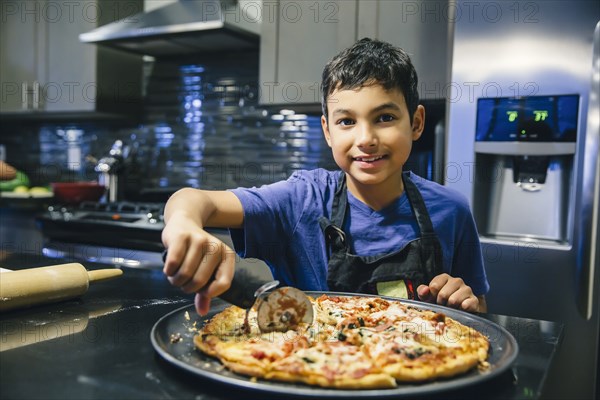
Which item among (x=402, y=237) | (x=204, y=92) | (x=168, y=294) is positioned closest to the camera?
(x=168, y=294)

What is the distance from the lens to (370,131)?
1248 mm

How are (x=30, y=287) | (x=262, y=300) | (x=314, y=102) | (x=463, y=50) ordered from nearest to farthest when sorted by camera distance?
1. (x=262, y=300)
2. (x=30, y=287)
3. (x=463, y=50)
4. (x=314, y=102)

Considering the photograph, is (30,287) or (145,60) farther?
(145,60)

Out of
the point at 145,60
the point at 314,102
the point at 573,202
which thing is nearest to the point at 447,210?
the point at 573,202

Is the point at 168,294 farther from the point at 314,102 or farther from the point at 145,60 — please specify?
the point at 145,60

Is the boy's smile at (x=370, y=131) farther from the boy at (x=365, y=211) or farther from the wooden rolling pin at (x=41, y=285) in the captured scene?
the wooden rolling pin at (x=41, y=285)

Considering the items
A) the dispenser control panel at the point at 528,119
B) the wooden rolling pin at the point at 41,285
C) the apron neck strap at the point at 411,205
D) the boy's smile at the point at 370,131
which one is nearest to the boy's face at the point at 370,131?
the boy's smile at the point at 370,131

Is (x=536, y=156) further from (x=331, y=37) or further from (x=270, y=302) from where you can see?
(x=270, y=302)

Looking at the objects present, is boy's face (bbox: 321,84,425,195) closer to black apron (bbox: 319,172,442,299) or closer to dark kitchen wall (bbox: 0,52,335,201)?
black apron (bbox: 319,172,442,299)

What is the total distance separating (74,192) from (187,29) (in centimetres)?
116

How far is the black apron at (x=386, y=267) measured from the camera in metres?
1.26

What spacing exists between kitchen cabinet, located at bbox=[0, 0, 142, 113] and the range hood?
0.24 m

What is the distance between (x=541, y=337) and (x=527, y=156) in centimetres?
131

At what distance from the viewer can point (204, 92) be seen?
3.30 metres
